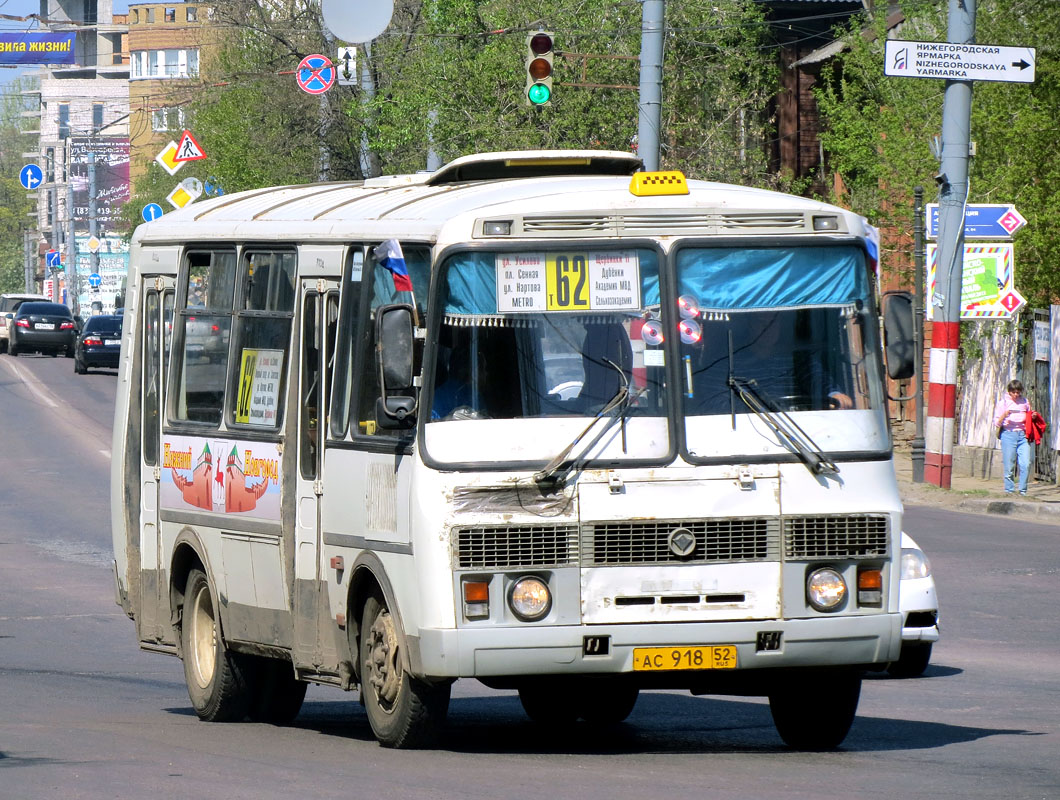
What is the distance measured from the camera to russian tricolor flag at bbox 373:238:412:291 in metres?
8.55

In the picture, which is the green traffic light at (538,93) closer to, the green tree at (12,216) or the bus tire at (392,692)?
the bus tire at (392,692)

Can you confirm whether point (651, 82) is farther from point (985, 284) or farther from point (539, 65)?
point (985, 284)

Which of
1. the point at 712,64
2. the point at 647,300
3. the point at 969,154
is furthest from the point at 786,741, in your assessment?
the point at 712,64

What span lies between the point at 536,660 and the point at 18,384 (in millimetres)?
41973

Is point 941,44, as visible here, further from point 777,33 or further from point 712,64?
point 777,33

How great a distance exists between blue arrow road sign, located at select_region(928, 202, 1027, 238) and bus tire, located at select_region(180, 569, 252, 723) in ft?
54.2

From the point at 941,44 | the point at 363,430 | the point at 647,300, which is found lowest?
the point at 363,430

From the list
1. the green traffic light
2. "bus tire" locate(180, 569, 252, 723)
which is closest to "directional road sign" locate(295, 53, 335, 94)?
the green traffic light

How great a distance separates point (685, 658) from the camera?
27.8 ft

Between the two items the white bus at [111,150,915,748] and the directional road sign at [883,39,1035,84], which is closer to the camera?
the white bus at [111,150,915,748]

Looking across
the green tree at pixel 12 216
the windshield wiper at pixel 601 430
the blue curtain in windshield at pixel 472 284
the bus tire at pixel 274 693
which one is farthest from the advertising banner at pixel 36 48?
the windshield wiper at pixel 601 430

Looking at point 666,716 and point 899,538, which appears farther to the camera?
point 666,716

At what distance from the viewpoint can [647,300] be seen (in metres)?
8.66

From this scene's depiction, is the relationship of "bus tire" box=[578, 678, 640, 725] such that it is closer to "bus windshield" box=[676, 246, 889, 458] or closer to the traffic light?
"bus windshield" box=[676, 246, 889, 458]
